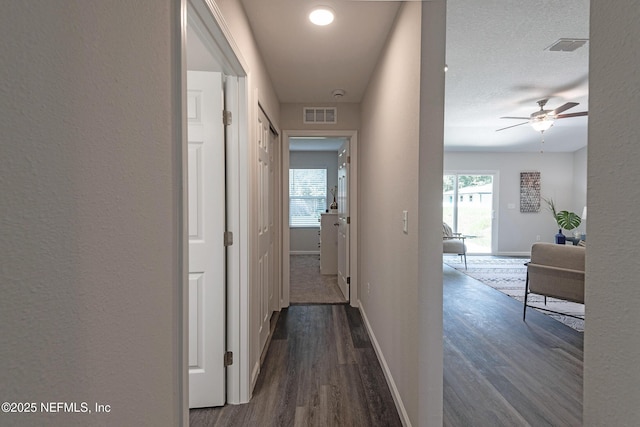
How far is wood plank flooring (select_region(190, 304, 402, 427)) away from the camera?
178cm

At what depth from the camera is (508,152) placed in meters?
7.43

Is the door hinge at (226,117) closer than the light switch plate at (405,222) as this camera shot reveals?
No

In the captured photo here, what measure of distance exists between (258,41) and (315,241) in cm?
555

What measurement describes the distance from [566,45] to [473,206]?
544 centimetres

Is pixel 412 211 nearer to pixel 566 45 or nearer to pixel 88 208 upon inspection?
pixel 88 208

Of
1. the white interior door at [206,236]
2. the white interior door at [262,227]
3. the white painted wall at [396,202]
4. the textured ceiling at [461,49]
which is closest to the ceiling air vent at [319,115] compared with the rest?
the textured ceiling at [461,49]

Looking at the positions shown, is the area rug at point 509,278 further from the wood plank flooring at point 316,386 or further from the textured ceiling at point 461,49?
the textured ceiling at point 461,49

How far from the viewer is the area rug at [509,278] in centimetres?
350

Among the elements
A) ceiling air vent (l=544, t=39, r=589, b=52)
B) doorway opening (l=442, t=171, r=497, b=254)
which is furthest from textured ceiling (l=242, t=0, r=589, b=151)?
doorway opening (l=442, t=171, r=497, b=254)

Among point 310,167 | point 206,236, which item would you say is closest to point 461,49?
point 206,236

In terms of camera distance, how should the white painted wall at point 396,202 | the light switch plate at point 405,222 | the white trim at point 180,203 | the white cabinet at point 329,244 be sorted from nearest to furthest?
1. the white trim at point 180,203
2. the white painted wall at point 396,202
3. the light switch plate at point 405,222
4. the white cabinet at point 329,244

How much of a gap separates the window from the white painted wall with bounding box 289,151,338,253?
0.34 ft

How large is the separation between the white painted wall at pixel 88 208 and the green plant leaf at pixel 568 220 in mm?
8260

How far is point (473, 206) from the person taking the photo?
7.59 m
